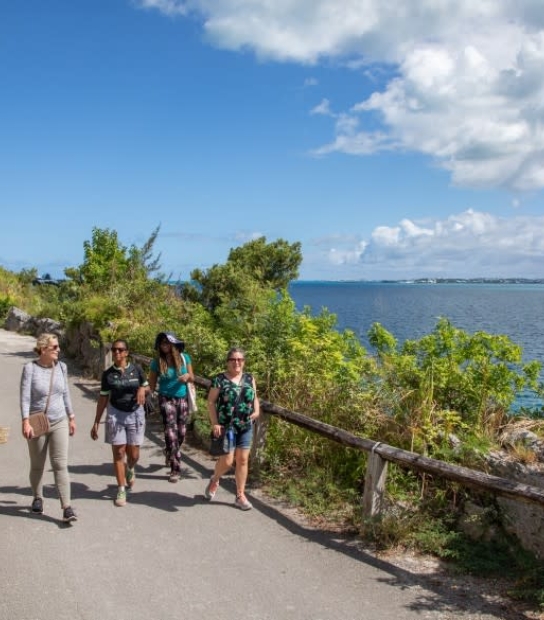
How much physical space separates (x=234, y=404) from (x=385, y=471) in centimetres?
168

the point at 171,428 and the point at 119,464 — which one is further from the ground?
the point at 171,428

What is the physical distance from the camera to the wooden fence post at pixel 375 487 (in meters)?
5.62

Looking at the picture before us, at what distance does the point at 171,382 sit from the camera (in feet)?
23.6

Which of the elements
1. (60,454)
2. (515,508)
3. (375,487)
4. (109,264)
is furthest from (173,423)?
(109,264)

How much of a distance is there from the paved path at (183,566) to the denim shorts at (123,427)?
0.66 metres

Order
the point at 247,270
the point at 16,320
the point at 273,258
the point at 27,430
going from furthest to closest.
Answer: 1. the point at 273,258
2. the point at 247,270
3. the point at 16,320
4. the point at 27,430

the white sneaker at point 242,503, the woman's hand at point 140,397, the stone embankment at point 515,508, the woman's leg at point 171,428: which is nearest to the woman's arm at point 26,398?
the woman's hand at point 140,397

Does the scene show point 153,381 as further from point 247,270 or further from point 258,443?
point 247,270

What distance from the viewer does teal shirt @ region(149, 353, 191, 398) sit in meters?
7.17

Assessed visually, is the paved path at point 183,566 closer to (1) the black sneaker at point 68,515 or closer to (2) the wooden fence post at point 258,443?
(1) the black sneaker at point 68,515

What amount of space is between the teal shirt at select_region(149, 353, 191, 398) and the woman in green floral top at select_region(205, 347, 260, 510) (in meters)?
0.95

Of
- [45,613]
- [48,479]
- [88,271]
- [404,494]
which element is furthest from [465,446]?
[88,271]

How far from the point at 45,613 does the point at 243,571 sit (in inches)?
60.3

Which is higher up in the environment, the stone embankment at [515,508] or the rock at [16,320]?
the rock at [16,320]
